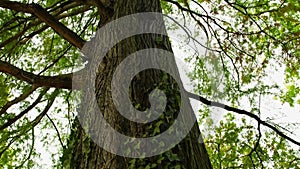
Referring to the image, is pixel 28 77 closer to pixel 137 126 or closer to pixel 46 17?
pixel 46 17

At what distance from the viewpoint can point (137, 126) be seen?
2297 millimetres

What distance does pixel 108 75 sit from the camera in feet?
8.90

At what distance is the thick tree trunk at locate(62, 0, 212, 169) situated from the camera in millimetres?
2131

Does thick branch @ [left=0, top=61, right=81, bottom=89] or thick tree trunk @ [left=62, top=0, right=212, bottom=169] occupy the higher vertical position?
thick branch @ [left=0, top=61, right=81, bottom=89]

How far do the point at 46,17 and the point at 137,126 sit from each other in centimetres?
157

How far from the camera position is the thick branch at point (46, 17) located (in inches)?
123

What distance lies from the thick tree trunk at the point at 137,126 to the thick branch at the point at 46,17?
53 cm

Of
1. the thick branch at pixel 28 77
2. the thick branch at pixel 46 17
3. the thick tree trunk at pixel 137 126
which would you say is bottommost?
the thick tree trunk at pixel 137 126

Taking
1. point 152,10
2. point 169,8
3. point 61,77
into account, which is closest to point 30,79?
point 61,77

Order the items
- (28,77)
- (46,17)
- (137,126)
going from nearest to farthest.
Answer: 1. (137,126)
2. (28,77)
3. (46,17)

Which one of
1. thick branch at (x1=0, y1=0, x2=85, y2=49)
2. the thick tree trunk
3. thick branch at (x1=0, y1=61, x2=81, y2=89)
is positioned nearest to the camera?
the thick tree trunk

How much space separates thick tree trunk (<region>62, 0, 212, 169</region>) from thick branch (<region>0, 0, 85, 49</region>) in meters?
0.53

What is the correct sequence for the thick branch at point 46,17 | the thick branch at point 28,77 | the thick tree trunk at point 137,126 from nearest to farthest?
the thick tree trunk at point 137,126
the thick branch at point 28,77
the thick branch at point 46,17

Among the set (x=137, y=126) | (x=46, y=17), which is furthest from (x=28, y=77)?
(x=137, y=126)
